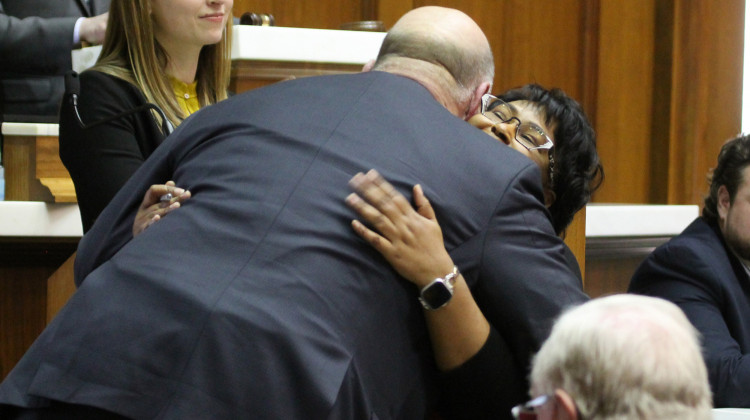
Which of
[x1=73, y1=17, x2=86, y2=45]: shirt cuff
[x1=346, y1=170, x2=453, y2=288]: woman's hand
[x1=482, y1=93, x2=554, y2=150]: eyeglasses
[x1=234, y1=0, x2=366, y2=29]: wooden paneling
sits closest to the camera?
[x1=346, y1=170, x2=453, y2=288]: woman's hand

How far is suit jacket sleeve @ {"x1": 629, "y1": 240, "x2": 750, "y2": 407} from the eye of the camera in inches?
98.2

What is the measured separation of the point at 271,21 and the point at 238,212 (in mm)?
1404

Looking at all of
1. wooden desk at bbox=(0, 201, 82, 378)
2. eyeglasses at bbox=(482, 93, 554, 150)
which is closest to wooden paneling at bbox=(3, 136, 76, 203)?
wooden desk at bbox=(0, 201, 82, 378)

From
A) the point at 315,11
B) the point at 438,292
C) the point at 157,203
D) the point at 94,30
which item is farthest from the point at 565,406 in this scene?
the point at 315,11

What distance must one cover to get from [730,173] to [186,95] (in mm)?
1623

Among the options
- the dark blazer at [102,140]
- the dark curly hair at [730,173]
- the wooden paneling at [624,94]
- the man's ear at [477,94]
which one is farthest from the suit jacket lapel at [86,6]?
Result: the wooden paneling at [624,94]

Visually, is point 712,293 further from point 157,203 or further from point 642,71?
point 642,71

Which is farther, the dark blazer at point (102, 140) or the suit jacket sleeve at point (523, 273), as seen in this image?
the dark blazer at point (102, 140)

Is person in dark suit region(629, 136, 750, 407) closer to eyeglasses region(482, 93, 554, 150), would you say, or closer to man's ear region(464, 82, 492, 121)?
eyeglasses region(482, 93, 554, 150)

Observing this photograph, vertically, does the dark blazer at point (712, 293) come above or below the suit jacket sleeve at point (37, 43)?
below

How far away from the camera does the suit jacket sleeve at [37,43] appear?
10.2ft

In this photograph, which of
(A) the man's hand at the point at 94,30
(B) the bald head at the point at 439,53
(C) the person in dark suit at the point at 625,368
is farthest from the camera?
(A) the man's hand at the point at 94,30

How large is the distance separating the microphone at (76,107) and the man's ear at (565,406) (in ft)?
4.37

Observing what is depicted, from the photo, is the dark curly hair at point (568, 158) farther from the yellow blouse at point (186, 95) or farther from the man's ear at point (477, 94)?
the yellow blouse at point (186, 95)
